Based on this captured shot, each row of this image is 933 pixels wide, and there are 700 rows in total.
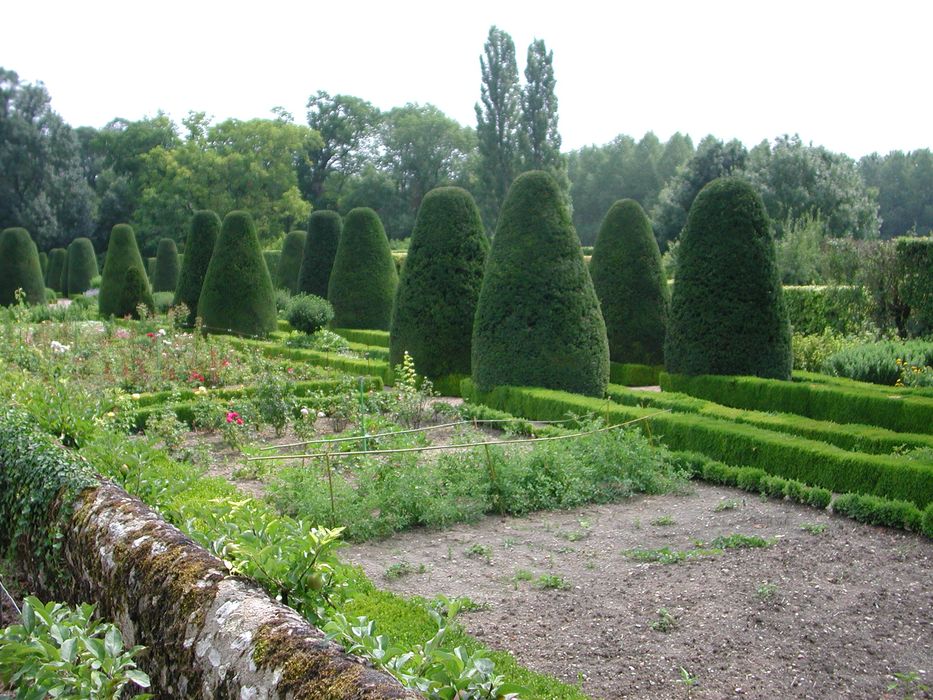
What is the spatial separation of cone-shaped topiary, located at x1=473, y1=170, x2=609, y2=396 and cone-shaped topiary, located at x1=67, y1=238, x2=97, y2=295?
31.4 m

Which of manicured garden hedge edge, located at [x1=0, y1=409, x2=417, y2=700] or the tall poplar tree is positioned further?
the tall poplar tree

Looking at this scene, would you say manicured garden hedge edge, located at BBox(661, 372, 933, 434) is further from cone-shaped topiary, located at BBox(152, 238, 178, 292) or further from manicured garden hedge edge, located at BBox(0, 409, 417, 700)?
cone-shaped topiary, located at BBox(152, 238, 178, 292)

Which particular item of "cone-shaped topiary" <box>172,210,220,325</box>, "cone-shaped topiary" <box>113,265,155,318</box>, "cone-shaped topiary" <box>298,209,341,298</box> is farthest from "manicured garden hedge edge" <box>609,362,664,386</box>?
"cone-shaped topiary" <box>113,265,155,318</box>

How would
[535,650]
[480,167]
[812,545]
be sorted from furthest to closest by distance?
1. [480,167]
2. [812,545]
3. [535,650]

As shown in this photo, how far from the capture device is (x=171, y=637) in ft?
9.54

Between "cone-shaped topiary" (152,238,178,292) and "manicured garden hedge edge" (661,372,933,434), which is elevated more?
"cone-shaped topiary" (152,238,178,292)

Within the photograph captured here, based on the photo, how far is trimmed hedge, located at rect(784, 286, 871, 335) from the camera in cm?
1706

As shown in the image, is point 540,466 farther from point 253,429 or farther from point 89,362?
point 89,362

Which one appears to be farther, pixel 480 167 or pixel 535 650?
pixel 480 167

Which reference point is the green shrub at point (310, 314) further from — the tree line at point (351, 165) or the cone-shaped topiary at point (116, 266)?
the tree line at point (351, 165)

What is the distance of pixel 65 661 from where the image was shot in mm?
2445

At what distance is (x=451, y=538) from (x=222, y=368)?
25.1ft

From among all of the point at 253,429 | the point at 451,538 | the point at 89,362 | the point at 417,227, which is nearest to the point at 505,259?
the point at 417,227

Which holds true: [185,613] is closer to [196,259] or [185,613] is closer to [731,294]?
[731,294]
